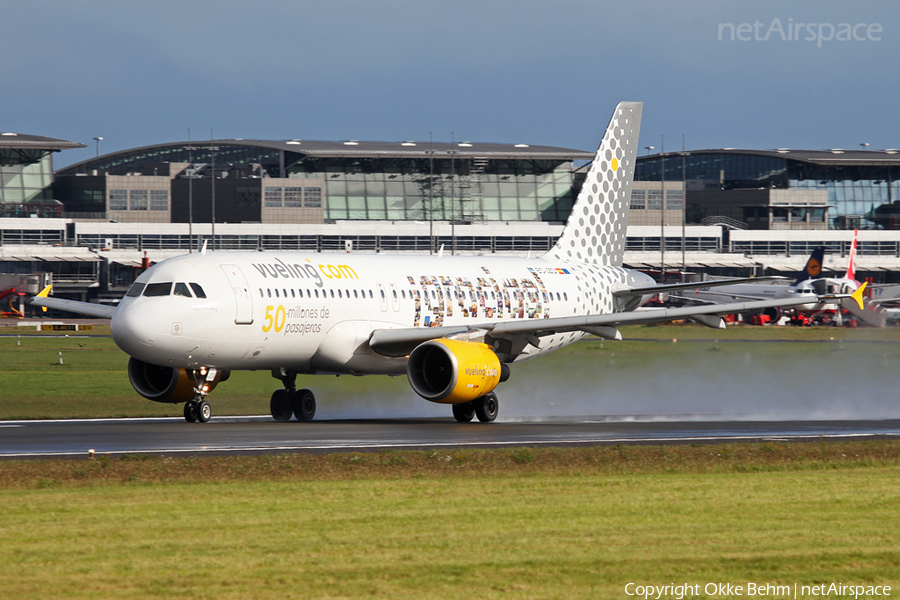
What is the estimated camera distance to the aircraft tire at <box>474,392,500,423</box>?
30.4 metres

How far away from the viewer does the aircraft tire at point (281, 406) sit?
3153cm

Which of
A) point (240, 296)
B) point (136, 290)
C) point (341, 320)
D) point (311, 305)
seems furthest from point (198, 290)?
point (341, 320)

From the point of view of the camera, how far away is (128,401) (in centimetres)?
3809

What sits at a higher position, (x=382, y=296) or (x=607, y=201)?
(x=607, y=201)

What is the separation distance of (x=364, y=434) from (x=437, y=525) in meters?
11.4

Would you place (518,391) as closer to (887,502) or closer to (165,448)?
(165,448)

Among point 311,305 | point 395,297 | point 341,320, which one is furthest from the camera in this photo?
point 395,297

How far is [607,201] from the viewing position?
139ft

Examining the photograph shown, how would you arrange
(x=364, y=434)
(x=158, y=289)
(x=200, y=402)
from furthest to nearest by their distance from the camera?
(x=200, y=402), (x=158, y=289), (x=364, y=434)

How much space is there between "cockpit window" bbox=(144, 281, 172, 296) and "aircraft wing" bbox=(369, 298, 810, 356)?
5892 mm

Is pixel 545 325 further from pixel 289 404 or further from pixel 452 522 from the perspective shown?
pixel 452 522

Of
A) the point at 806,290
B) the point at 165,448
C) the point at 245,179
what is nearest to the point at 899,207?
the point at 806,290

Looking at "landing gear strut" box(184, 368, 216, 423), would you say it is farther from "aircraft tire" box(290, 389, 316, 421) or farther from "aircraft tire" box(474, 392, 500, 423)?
"aircraft tire" box(474, 392, 500, 423)

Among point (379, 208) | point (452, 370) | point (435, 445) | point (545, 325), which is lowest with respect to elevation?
point (435, 445)
